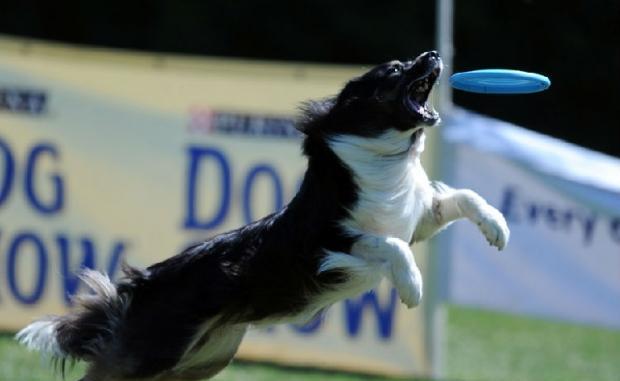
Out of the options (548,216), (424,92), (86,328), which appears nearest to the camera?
(424,92)

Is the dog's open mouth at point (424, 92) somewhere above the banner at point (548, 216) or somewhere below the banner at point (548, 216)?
above

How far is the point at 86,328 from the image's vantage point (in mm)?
6480

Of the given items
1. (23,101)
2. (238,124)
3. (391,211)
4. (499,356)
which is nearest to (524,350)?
(499,356)

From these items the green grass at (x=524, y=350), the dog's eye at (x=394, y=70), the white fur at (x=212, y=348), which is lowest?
the green grass at (x=524, y=350)

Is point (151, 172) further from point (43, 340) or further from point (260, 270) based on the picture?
point (260, 270)

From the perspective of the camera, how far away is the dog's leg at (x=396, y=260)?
5898 millimetres

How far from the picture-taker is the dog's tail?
6.43 m

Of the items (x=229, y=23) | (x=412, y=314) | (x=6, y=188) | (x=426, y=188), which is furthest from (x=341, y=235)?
(x=229, y=23)

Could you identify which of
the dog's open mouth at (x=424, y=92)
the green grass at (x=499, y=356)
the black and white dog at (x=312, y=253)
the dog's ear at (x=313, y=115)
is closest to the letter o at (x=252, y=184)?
the green grass at (x=499, y=356)

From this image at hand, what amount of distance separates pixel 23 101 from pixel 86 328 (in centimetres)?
416

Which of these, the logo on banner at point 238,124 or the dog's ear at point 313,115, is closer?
the dog's ear at point 313,115

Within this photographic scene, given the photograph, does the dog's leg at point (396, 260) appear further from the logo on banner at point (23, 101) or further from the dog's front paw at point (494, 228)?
the logo on banner at point (23, 101)

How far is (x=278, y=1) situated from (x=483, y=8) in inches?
110

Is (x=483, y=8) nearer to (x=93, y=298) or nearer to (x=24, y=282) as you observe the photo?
(x=24, y=282)
